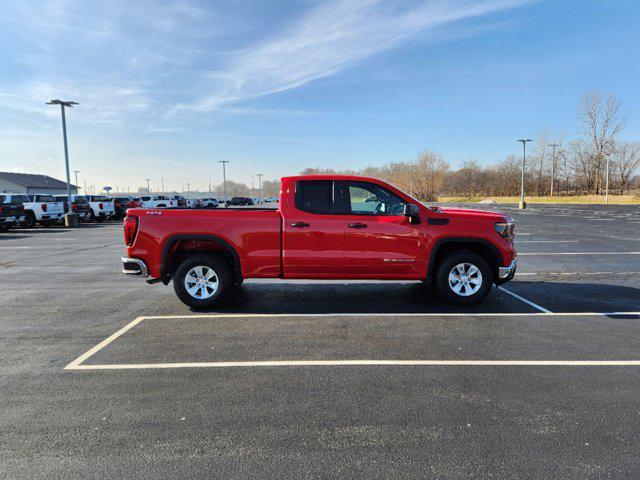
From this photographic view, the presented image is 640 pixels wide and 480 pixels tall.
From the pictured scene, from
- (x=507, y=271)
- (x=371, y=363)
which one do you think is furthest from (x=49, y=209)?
(x=371, y=363)

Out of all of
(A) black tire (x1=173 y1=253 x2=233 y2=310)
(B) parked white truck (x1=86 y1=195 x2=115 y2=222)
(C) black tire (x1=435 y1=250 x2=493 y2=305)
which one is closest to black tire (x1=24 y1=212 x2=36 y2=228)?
(B) parked white truck (x1=86 y1=195 x2=115 y2=222)

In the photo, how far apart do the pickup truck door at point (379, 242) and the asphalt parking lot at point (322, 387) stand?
635mm

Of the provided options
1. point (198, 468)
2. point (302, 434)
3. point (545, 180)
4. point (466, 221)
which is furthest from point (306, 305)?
point (545, 180)

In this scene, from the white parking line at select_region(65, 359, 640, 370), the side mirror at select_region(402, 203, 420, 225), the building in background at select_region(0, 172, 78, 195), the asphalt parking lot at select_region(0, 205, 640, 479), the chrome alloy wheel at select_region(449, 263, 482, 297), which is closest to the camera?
the asphalt parking lot at select_region(0, 205, 640, 479)

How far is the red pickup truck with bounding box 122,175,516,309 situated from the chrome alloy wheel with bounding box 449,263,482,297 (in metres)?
0.02

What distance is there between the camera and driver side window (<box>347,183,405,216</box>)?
6.54m

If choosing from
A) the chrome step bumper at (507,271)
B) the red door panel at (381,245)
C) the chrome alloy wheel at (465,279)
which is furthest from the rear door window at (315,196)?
the chrome step bumper at (507,271)

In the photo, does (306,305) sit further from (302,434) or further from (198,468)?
(198,468)

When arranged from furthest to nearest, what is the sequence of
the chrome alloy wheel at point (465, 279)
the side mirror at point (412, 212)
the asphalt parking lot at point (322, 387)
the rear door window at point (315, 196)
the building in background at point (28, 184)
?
the building in background at point (28, 184), the chrome alloy wheel at point (465, 279), the rear door window at point (315, 196), the side mirror at point (412, 212), the asphalt parking lot at point (322, 387)

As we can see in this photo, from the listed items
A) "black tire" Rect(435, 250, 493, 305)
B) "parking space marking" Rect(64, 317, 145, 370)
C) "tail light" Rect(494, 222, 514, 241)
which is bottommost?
"parking space marking" Rect(64, 317, 145, 370)

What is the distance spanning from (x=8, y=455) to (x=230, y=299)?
440 centimetres

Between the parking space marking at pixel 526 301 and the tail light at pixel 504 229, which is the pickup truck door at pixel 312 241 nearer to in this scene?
the tail light at pixel 504 229

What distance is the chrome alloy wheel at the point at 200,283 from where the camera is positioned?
6.56 metres

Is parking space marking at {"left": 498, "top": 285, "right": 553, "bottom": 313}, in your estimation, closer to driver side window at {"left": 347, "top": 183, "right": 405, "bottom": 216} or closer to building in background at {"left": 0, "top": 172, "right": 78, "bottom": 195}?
driver side window at {"left": 347, "top": 183, "right": 405, "bottom": 216}
